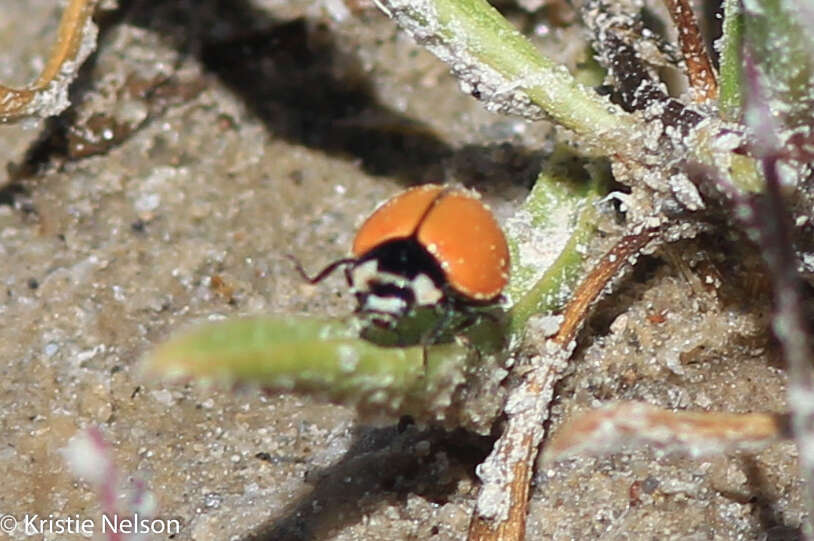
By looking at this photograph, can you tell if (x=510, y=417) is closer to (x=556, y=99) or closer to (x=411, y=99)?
(x=556, y=99)

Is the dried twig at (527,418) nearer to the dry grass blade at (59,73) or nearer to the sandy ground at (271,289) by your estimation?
the sandy ground at (271,289)

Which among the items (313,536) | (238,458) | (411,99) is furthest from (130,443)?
(411,99)

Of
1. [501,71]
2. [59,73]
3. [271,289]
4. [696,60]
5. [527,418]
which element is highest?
[696,60]

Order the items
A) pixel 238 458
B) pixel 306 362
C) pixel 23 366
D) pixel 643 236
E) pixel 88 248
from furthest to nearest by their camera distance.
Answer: pixel 88 248, pixel 23 366, pixel 238 458, pixel 643 236, pixel 306 362

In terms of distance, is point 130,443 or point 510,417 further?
point 130,443

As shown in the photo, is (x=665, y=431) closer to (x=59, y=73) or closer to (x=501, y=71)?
(x=501, y=71)

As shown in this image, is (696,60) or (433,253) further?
(696,60)

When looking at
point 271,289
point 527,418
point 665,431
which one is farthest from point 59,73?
A: point 665,431

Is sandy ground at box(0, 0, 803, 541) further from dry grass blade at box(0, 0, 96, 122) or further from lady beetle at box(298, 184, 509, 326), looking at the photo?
lady beetle at box(298, 184, 509, 326)
